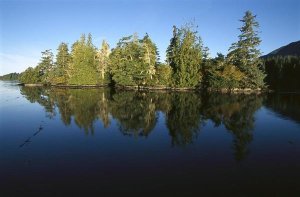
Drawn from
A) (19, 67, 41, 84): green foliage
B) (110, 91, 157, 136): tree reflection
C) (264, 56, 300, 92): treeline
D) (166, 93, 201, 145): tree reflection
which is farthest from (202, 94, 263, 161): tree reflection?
(19, 67, 41, 84): green foliage

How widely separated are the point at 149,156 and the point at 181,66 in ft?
210

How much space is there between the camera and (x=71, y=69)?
107938 millimetres

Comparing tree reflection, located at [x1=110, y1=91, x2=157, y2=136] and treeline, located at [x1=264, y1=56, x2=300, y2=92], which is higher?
treeline, located at [x1=264, y1=56, x2=300, y2=92]

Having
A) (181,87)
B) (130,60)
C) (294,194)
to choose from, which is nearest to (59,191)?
(294,194)

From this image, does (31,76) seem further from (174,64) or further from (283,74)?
(283,74)

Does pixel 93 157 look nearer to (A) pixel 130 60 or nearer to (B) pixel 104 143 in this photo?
(B) pixel 104 143

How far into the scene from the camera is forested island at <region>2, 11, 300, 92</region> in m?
75.8

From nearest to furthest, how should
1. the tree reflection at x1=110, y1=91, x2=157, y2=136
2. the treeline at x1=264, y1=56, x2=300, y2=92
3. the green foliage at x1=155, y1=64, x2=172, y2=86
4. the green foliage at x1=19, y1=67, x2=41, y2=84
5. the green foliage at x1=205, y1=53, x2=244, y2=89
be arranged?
the tree reflection at x1=110, y1=91, x2=157, y2=136, the green foliage at x1=205, y1=53, x2=244, y2=89, the green foliage at x1=155, y1=64, x2=172, y2=86, the treeline at x1=264, y1=56, x2=300, y2=92, the green foliage at x1=19, y1=67, x2=41, y2=84

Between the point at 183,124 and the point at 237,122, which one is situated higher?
the point at 183,124

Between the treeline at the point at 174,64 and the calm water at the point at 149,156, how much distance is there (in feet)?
147

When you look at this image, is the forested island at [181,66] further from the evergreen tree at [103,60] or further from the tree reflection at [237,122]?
the tree reflection at [237,122]

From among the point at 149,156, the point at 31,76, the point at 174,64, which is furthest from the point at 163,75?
the point at 31,76

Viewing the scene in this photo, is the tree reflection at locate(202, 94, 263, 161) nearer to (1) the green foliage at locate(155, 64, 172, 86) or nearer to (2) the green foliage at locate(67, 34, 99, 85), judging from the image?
(1) the green foliage at locate(155, 64, 172, 86)

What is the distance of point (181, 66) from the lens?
8044 cm
